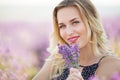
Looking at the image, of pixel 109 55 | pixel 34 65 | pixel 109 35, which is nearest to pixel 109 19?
pixel 109 35

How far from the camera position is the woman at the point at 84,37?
4.25 feet

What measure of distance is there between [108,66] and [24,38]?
20.1 inches

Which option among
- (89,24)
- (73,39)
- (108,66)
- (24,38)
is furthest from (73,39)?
(24,38)

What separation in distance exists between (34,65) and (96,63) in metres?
0.41

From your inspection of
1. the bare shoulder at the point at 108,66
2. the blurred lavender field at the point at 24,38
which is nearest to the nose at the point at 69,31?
the bare shoulder at the point at 108,66

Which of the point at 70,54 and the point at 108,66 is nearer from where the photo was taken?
the point at 70,54

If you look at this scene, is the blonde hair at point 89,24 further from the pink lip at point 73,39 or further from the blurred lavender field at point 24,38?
the blurred lavender field at point 24,38

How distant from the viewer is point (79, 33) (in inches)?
50.8

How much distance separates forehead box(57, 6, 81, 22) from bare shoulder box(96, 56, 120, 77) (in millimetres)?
228

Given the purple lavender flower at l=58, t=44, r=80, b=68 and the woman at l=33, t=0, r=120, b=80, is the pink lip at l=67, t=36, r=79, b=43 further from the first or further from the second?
the purple lavender flower at l=58, t=44, r=80, b=68

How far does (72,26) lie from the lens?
1.29 metres

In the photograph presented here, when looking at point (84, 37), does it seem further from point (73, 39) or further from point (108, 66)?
point (108, 66)

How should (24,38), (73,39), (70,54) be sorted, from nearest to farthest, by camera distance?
1. (70,54)
2. (73,39)
3. (24,38)

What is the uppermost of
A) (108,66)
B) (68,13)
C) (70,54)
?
(68,13)
